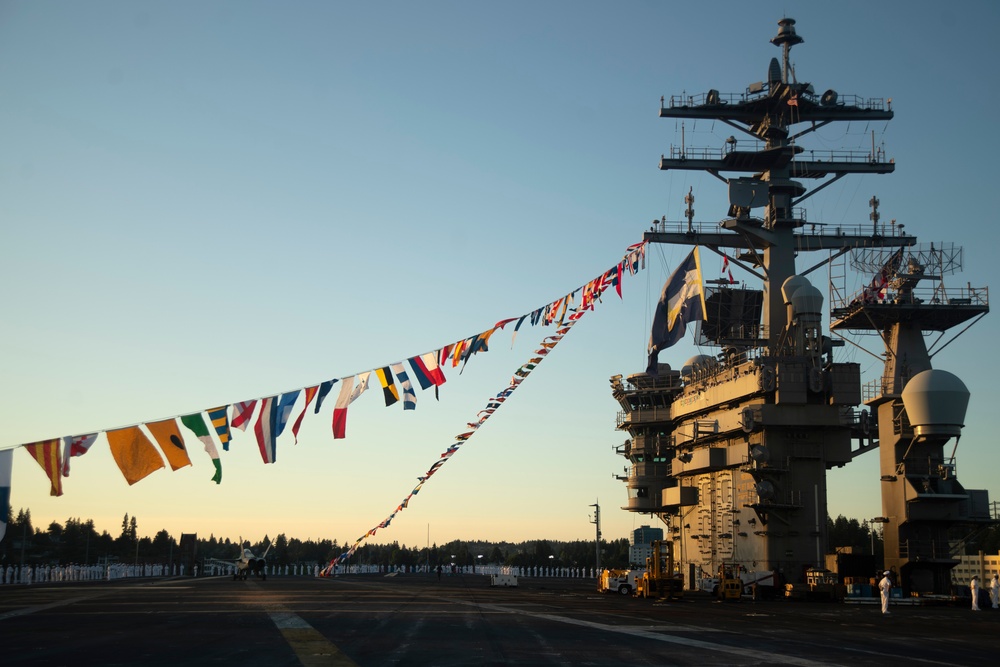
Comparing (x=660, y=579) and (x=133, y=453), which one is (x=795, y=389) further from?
(x=133, y=453)

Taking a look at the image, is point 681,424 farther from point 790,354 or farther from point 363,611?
point 363,611

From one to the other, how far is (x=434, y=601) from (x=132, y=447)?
833 inches

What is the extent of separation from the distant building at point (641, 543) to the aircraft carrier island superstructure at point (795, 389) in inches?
704

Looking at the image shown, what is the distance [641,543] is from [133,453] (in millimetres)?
70276

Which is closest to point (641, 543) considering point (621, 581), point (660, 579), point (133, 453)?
point (621, 581)

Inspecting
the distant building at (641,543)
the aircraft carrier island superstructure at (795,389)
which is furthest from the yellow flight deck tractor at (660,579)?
the distant building at (641,543)

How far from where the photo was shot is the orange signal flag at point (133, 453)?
82.1 feet

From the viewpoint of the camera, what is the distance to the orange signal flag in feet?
82.1

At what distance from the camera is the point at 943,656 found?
1972 cm

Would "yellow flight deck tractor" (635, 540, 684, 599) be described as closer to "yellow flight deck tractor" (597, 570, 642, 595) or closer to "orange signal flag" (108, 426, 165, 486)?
"yellow flight deck tractor" (597, 570, 642, 595)

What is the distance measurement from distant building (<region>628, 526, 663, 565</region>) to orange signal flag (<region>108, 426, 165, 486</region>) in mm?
57738

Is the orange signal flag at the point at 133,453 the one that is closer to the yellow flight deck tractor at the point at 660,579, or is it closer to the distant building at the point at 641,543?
the yellow flight deck tractor at the point at 660,579

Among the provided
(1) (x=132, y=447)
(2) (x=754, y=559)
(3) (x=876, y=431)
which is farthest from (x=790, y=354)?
(1) (x=132, y=447)

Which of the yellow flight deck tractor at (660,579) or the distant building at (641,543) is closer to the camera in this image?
the yellow flight deck tractor at (660,579)
